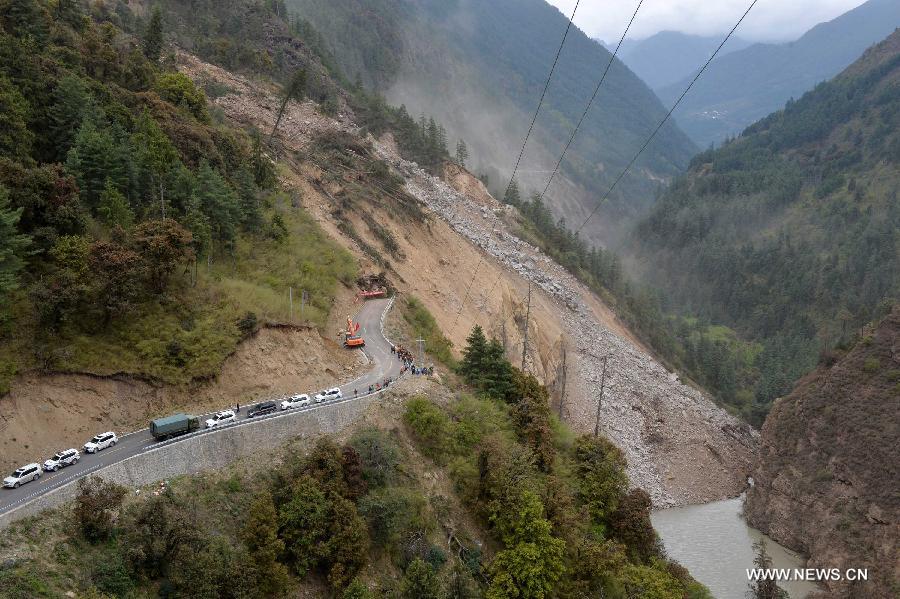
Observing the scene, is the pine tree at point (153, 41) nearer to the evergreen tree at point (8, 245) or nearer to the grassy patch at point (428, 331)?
the grassy patch at point (428, 331)

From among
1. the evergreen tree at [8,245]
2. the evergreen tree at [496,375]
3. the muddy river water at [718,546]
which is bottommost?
the muddy river water at [718,546]

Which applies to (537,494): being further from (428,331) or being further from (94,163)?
(94,163)

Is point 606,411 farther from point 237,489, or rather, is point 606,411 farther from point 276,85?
point 276,85

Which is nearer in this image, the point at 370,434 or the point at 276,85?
the point at 370,434

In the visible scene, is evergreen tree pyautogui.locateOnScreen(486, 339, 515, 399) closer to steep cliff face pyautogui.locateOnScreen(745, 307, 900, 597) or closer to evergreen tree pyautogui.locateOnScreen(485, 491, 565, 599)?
evergreen tree pyautogui.locateOnScreen(485, 491, 565, 599)

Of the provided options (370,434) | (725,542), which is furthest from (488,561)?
(725,542)

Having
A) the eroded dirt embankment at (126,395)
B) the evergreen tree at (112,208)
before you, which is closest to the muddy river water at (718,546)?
the eroded dirt embankment at (126,395)
